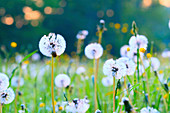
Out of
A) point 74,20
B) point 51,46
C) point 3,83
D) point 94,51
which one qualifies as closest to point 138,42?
point 94,51

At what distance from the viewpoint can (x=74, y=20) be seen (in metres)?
13.0

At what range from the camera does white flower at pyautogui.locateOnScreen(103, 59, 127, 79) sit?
80 centimetres

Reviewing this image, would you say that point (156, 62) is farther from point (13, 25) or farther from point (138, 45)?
point (13, 25)

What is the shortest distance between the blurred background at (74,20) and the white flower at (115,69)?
10334mm

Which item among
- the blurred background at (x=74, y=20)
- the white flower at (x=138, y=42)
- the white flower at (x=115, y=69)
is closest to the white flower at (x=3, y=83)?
the white flower at (x=115, y=69)

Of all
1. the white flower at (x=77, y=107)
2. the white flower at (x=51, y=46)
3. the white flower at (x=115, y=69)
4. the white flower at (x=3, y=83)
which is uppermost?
the white flower at (x=51, y=46)

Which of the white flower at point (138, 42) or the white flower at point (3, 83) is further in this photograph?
the white flower at point (138, 42)

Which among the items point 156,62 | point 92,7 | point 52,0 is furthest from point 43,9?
point 156,62

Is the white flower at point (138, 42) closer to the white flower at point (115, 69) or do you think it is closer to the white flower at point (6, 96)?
the white flower at point (115, 69)

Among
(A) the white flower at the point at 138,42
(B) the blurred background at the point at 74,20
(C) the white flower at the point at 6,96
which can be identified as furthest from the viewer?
(B) the blurred background at the point at 74,20

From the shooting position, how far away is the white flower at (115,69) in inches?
31.5

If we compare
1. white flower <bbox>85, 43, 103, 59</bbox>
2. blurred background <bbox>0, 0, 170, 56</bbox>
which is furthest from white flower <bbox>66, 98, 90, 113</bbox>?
blurred background <bbox>0, 0, 170, 56</bbox>

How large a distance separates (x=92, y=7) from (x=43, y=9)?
2646 millimetres

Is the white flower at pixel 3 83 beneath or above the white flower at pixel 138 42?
beneath
